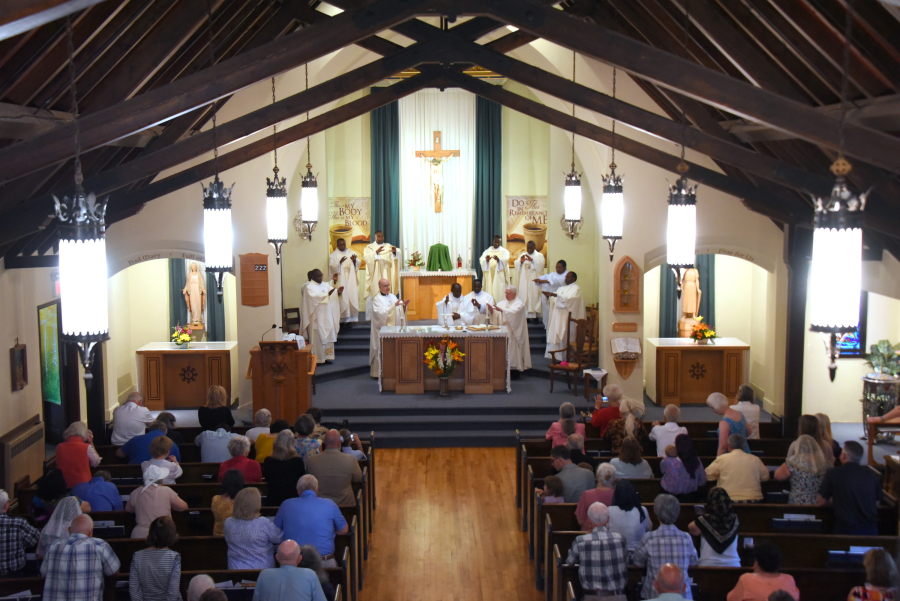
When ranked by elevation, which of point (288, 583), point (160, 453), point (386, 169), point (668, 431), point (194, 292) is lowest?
point (288, 583)

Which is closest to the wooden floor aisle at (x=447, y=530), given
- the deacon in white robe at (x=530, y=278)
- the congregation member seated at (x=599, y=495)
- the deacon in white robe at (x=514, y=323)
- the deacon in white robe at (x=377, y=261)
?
the congregation member seated at (x=599, y=495)

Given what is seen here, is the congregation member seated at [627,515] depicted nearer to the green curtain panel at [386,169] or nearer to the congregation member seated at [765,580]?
the congregation member seated at [765,580]

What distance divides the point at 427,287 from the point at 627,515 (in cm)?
1022

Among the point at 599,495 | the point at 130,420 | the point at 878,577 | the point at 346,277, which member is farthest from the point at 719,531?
the point at 346,277

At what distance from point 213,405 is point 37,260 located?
2865 mm

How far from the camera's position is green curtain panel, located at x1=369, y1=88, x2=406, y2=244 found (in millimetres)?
17250

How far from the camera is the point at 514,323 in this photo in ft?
45.6

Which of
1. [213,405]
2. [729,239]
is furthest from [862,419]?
[213,405]

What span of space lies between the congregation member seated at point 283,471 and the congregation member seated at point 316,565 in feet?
4.80

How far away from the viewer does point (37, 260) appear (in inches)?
388

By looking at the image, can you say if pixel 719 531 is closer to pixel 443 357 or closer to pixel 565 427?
pixel 565 427

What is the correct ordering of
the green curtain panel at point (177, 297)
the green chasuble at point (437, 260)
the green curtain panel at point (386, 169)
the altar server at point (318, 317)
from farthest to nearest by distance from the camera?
1. the green curtain panel at point (386, 169)
2. the green chasuble at point (437, 260)
3. the green curtain panel at point (177, 297)
4. the altar server at point (318, 317)

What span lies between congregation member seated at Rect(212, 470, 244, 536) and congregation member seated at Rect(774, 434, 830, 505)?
445 centimetres

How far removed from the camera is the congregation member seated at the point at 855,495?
6.65 meters
